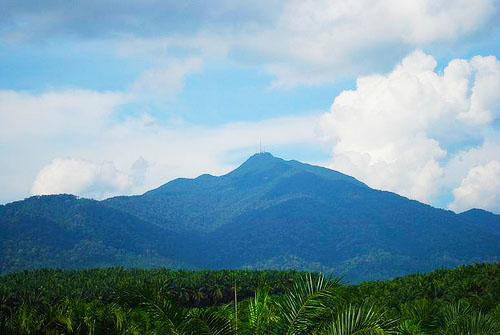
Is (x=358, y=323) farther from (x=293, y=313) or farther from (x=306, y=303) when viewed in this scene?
(x=293, y=313)

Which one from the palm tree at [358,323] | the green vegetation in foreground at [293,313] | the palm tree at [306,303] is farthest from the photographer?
the palm tree at [306,303]

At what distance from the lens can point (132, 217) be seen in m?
199

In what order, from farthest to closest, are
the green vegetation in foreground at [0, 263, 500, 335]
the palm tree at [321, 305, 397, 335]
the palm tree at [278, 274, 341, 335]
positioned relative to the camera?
the palm tree at [278, 274, 341, 335] → the green vegetation in foreground at [0, 263, 500, 335] → the palm tree at [321, 305, 397, 335]

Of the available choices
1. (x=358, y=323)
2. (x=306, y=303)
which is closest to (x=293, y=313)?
(x=306, y=303)

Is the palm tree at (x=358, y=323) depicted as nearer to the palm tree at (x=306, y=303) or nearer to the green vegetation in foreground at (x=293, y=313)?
the green vegetation in foreground at (x=293, y=313)

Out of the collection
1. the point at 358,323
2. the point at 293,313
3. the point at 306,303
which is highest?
the point at 306,303

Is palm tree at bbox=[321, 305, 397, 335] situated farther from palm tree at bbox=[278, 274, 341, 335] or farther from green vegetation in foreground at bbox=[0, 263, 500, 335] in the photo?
palm tree at bbox=[278, 274, 341, 335]

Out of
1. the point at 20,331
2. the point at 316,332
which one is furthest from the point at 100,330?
the point at 316,332

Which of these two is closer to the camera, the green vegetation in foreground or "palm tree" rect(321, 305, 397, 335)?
"palm tree" rect(321, 305, 397, 335)

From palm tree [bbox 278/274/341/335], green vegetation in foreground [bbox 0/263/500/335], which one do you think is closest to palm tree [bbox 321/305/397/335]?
green vegetation in foreground [bbox 0/263/500/335]

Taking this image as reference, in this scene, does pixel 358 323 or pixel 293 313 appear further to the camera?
pixel 293 313

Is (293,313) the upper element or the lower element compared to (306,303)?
lower

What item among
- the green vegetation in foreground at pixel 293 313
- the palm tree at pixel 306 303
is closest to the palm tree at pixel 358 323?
the green vegetation in foreground at pixel 293 313

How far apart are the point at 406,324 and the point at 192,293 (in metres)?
39.7
